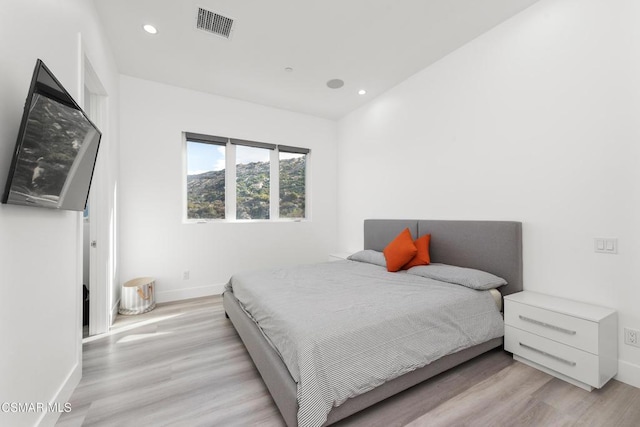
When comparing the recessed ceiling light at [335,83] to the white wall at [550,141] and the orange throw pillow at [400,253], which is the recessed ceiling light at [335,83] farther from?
the orange throw pillow at [400,253]

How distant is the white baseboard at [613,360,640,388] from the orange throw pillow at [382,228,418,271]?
1631 millimetres

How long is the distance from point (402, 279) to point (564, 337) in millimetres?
1183

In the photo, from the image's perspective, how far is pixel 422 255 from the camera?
292cm

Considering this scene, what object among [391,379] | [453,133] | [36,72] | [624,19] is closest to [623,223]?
[624,19]

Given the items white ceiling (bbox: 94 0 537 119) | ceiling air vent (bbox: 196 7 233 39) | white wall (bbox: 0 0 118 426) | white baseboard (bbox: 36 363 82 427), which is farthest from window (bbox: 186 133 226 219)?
white baseboard (bbox: 36 363 82 427)

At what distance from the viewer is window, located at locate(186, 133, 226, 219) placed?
12.6ft

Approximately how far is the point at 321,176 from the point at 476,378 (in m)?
3.65

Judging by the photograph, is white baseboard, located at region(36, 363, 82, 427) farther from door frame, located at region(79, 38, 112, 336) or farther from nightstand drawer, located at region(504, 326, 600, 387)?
nightstand drawer, located at region(504, 326, 600, 387)

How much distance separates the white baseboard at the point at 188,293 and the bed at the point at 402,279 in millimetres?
1172

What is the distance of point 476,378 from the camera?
1.87 meters

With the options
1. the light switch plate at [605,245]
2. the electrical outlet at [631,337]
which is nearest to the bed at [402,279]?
the light switch plate at [605,245]

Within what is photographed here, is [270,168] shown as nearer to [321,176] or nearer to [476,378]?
[321,176]

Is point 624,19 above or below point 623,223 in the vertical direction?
above

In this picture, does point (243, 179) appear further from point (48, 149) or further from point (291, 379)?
point (291, 379)
